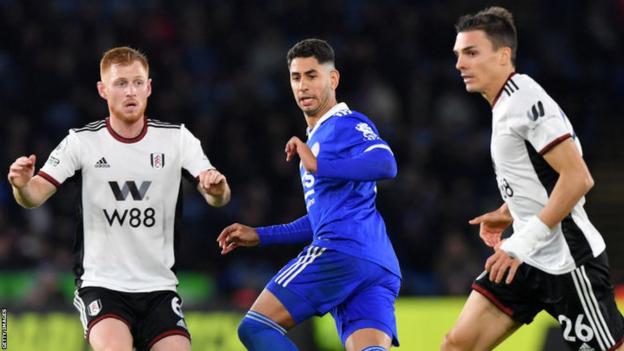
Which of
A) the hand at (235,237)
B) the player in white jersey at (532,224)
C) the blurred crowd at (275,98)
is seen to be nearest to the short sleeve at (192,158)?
the hand at (235,237)

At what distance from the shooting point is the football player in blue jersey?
5863 mm

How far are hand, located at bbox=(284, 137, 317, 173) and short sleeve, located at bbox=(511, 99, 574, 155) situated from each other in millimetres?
956

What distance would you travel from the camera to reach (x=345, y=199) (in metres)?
6.03

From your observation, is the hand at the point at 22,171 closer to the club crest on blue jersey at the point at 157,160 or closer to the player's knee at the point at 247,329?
the club crest on blue jersey at the point at 157,160

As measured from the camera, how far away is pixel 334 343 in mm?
9078

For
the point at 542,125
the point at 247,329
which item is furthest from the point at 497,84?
the point at 247,329

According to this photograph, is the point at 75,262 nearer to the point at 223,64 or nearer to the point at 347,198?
the point at 347,198

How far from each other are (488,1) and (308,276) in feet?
36.6

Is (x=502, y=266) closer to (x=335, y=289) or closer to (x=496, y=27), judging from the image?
(x=335, y=289)

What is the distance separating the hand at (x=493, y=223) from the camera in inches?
239

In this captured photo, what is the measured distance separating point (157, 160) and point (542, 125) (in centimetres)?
194

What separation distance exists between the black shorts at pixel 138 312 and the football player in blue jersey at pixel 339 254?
0.37 meters

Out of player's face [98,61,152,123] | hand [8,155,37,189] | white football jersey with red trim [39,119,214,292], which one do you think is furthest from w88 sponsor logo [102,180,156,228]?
hand [8,155,37,189]

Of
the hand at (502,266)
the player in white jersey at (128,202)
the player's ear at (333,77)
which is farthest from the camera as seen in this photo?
the player's ear at (333,77)
